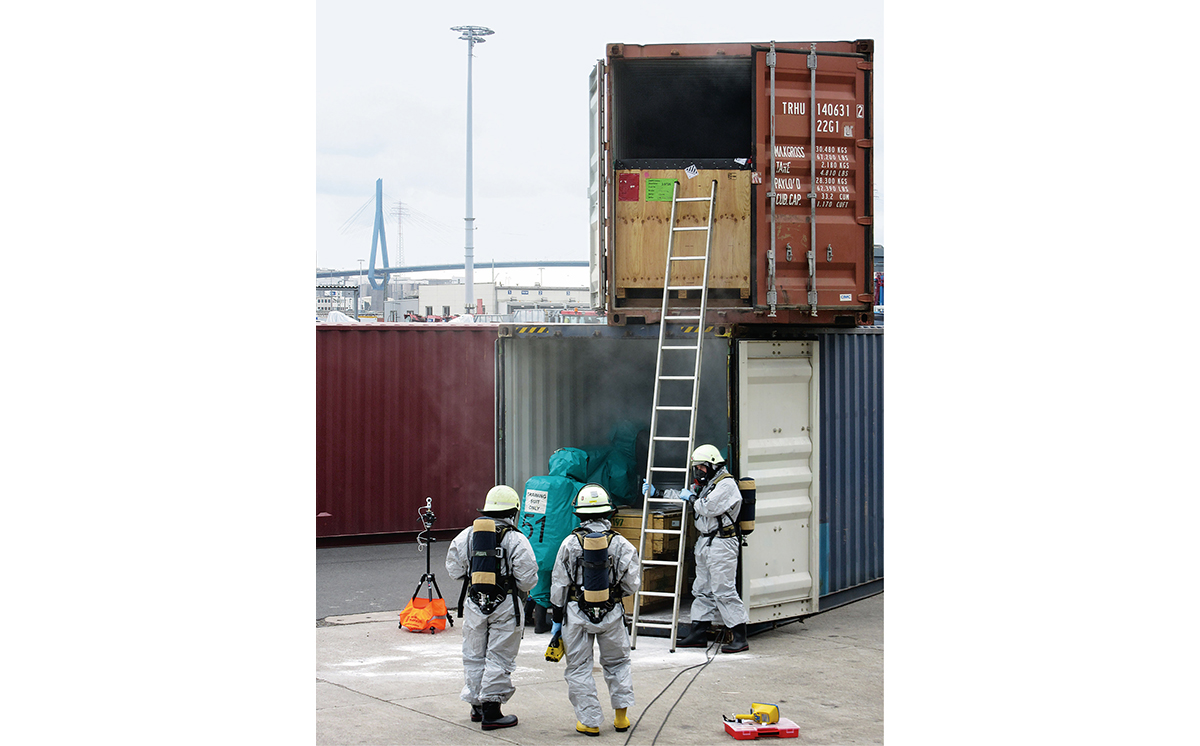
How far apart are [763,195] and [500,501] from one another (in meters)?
3.87

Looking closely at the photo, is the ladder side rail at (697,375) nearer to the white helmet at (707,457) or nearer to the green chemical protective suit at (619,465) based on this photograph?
the white helmet at (707,457)

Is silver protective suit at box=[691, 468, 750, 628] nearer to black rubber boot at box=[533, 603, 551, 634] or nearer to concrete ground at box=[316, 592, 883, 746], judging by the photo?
concrete ground at box=[316, 592, 883, 746]

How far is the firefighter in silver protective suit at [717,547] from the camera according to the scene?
8547 mm

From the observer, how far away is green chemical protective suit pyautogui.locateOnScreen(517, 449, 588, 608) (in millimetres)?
9211

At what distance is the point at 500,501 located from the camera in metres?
6.86

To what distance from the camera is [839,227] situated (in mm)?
9164

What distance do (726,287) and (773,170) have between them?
43.7 inches

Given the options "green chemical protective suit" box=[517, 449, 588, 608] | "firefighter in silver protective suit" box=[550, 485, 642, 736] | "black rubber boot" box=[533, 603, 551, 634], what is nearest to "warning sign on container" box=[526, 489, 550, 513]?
"green chemical protective suit" box=[517, 449, 588, 608]

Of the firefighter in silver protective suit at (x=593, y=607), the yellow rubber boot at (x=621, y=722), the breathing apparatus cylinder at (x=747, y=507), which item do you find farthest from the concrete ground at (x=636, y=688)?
the breathing apparatus cylinder at (x=747, y=507)

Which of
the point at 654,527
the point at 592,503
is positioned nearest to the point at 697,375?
the point at 654,527

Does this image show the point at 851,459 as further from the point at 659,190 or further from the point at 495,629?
the point at 495,629

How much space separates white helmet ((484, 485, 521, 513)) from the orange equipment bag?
2884 millimetres

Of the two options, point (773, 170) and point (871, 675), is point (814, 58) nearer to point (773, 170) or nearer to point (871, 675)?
point (773, 170)

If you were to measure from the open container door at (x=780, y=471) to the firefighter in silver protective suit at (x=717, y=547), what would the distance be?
1.10 ft
